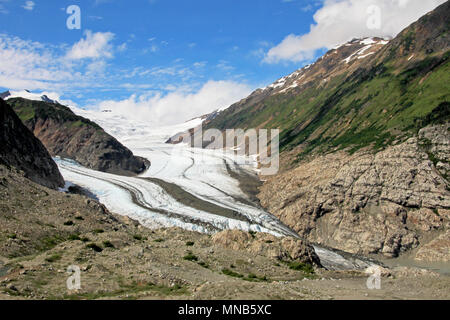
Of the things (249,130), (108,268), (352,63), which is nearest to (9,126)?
(108,268)

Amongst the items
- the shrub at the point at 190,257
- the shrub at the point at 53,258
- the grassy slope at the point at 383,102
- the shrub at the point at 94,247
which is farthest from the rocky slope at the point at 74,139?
the shrub at the point at 53,258

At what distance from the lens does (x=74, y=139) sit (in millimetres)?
111938

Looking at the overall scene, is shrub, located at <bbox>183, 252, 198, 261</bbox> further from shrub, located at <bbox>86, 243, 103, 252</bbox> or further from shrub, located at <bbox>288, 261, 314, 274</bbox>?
shrub, located at <bbox>288, 261, 314, 274</bbox>

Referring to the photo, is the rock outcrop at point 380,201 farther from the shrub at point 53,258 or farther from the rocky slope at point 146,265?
the shrub at point 53,258

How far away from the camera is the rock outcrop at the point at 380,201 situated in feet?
174

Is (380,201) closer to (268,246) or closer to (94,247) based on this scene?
(268,246)

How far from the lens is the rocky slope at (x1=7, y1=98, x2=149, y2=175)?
108375 mm

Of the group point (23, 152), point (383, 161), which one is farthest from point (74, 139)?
point (383, 161)

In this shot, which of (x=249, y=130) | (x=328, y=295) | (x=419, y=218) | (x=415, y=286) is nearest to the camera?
(x=328, y=295)

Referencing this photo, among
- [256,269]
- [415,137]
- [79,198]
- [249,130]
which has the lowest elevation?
[256,269]

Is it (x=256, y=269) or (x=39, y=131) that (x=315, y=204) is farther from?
(x=39, y=131)

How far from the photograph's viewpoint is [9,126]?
57562 millimetres

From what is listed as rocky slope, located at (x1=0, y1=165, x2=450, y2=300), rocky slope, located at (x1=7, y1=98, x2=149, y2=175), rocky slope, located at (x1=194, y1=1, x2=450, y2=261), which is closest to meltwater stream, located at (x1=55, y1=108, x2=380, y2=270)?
rocky slope, located at (x1=194, y1=1, x2=450, y2=261)

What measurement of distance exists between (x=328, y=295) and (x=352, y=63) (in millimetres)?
162592
